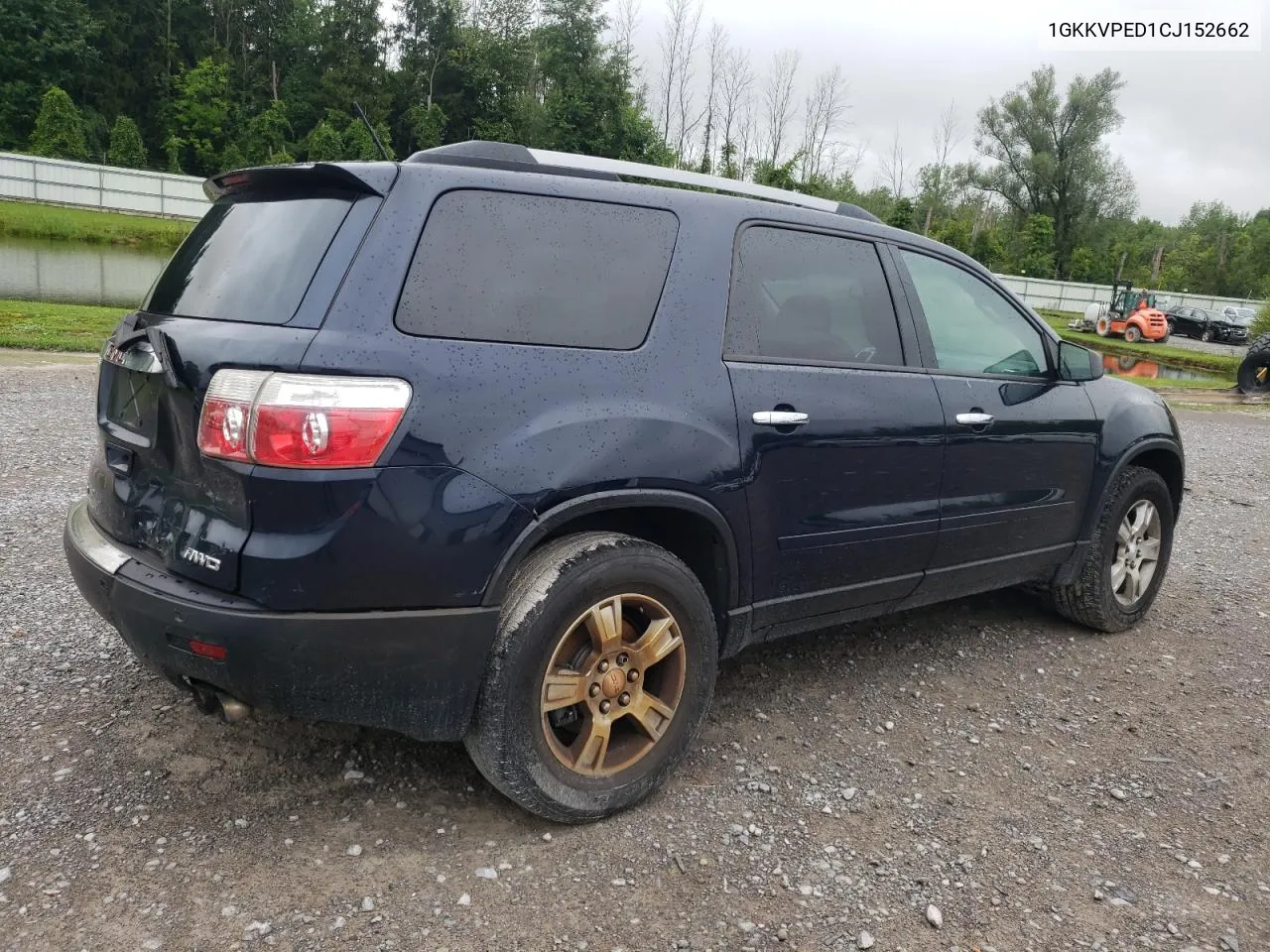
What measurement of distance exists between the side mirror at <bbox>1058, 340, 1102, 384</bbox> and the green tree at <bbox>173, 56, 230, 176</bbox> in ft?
197

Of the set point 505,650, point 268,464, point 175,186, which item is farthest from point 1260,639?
point 175,186

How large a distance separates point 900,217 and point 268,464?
42.4m

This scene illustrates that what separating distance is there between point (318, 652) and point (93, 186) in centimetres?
4570

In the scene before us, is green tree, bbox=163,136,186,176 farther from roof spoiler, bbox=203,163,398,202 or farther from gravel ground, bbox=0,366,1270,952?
roof spoiler, bbox=203,163,398,202

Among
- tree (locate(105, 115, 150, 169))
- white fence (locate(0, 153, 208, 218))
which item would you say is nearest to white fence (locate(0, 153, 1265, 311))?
white fence (locate(0, 153, 208, 218))

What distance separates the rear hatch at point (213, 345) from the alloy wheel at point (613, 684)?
916 mm

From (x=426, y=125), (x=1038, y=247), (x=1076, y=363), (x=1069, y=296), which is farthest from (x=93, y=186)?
(x=1038, y=247)

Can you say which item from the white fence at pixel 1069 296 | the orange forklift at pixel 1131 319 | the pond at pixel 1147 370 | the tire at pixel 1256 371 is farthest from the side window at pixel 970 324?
the white fence at pixel 1069 296

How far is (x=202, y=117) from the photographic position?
56.6 meters

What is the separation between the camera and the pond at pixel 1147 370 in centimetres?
2294

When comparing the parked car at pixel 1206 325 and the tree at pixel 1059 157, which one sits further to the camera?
the tree at pixel 1059 157

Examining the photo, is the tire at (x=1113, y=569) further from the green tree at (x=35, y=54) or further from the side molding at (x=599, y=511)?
the green tree at (x=35, y=54)

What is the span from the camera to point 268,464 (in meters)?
2.25

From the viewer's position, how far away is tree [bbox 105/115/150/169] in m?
48.2
